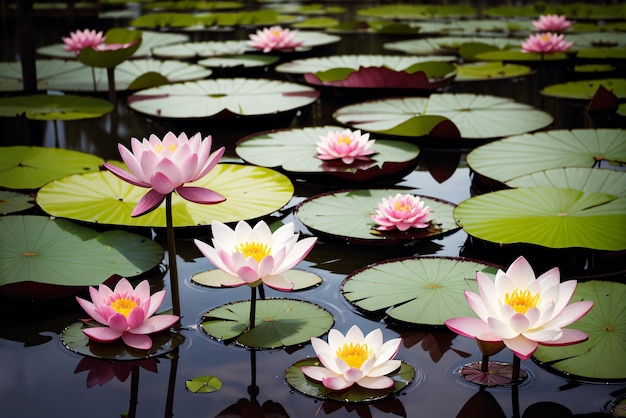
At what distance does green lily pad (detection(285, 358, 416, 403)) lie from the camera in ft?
4.36

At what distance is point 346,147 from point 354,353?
4.21 feet

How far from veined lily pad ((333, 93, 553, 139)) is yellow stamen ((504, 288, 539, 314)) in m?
1.52

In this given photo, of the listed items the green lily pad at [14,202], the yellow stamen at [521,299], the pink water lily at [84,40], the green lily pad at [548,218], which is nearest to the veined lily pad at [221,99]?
the pink water lily at [84,40]

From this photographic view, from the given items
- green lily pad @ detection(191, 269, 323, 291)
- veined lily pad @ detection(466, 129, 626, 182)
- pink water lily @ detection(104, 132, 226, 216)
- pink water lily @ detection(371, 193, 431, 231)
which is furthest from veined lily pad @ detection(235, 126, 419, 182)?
Answer: pink water lily @ detection(104, 132, 226, 216)

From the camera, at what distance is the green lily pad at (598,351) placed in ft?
4.59

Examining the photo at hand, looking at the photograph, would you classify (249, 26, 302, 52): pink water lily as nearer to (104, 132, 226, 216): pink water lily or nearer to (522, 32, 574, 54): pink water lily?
(522, 32, 574, 54): pink water lily

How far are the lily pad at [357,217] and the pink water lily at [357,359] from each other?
2.18ft

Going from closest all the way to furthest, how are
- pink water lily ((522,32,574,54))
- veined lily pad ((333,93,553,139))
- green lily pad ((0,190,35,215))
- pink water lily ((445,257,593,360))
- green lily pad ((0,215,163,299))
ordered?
pink water lily ((445,257,593,360)) → green lily pad ((0,215,163,299)) → green lily pad ((0,190,35,215)) → veined lily pad ((333,93,553,139)) → pink water lily ((522,32,574,54))

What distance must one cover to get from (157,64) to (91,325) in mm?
2968

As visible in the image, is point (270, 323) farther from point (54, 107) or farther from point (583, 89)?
point (583, 89)

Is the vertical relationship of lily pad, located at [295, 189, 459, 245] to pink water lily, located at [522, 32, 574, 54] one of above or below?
below

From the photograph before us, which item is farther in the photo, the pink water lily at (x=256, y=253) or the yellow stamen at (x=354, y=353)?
the pink water lily at (x=256, y=253)

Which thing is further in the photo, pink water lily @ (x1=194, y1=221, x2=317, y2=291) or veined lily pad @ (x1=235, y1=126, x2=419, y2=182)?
veined lily pad @ (x1=235, y1=126, x2=419, y2=182)

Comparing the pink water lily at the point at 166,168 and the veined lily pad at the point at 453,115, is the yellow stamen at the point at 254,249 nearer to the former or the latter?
the pink water lily at the point at 166,168
